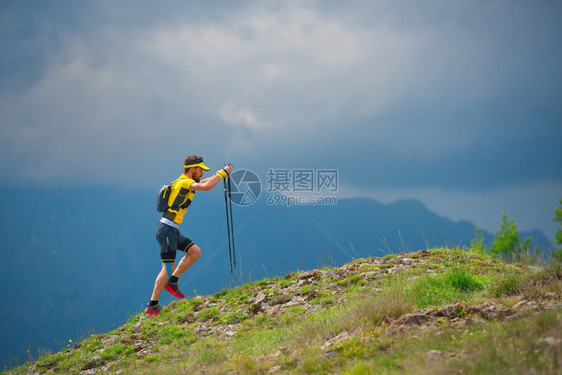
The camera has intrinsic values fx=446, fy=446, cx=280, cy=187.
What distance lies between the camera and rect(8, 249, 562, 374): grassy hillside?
5359 mm

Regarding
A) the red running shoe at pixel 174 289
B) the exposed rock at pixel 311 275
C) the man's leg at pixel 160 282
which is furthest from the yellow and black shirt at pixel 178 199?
the exposed rock at pixel 311 275

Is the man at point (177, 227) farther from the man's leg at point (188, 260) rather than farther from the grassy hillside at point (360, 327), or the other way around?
the grassy hillside at point (360, 327)

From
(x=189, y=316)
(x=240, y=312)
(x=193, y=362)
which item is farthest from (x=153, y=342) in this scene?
(x=193, y=362)

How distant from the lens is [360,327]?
6.95 metres

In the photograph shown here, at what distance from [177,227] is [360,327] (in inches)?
261

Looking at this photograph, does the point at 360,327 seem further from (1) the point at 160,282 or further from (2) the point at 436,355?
(1) the point at 160,282

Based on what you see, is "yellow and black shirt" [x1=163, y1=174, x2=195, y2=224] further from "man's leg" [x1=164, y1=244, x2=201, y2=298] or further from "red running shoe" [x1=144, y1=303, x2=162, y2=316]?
"red running shoe" [x1=144, y1=303, x2=162, y2=316]

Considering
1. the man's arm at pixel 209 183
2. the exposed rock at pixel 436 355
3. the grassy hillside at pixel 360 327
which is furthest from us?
the man's arm at pixel 209 183

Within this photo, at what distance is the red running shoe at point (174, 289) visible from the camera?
12.6 metres

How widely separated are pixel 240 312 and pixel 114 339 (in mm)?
3470

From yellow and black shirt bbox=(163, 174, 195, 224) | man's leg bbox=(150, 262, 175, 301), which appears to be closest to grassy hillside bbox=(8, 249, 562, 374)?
man's leg bbox=(150, 262, 175, 301)

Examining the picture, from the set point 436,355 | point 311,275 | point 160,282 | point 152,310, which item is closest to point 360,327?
point 436,355

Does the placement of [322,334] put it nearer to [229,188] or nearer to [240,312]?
[240,312]

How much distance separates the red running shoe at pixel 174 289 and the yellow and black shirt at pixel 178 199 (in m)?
1.96
